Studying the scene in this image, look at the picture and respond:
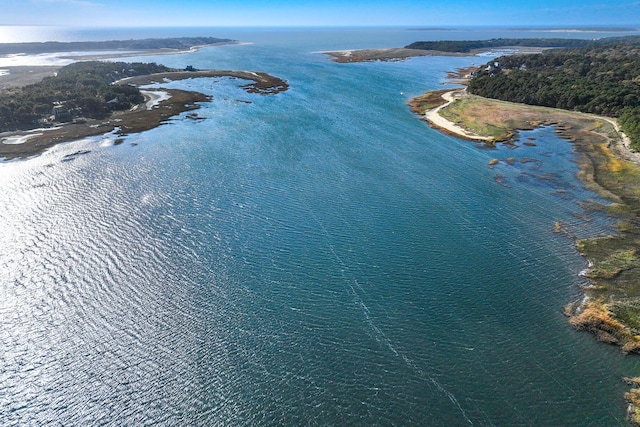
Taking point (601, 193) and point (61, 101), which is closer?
point (601, 193)

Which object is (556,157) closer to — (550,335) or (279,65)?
(550,335)

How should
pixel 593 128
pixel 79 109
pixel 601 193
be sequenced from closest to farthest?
1. pixel 601 193
2. pixel 593 128
3. pixel 79 109

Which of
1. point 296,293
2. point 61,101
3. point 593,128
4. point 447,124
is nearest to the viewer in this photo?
point 296,293

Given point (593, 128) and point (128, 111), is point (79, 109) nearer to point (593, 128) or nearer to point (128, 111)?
point (128, 111)

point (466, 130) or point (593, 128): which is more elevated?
point (593, 128)

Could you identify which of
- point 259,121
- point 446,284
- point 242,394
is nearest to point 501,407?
point 446,284

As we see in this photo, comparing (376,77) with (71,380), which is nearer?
(71,380)

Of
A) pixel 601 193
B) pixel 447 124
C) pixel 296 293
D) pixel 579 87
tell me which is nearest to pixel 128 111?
pixel 447 124
